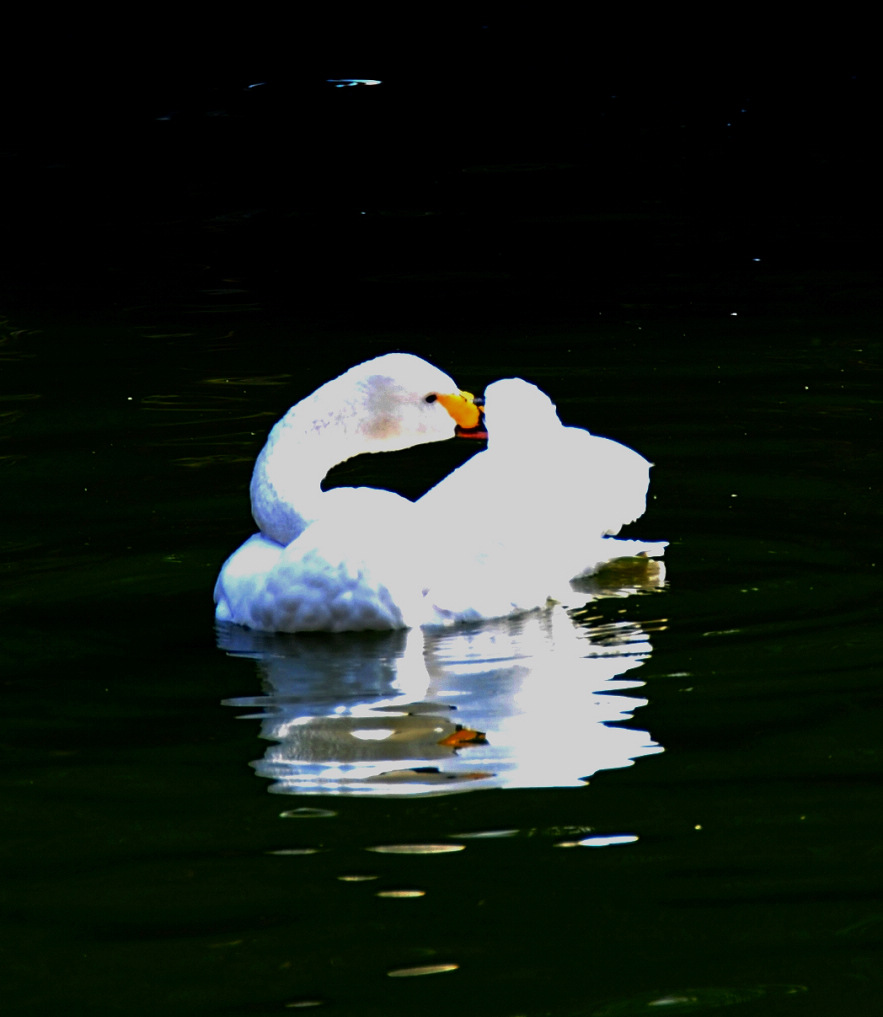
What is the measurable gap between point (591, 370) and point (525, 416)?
4128 millimetres

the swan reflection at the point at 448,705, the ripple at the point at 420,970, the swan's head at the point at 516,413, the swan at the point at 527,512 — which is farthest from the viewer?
the swan's head at the point at 516,413

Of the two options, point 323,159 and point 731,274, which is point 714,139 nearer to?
point 323,159

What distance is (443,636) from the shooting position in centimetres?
650

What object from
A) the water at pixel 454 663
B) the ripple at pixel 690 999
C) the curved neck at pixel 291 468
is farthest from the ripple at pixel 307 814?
the curved neck at pixel 291 468

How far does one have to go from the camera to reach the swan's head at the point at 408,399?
6.77 m

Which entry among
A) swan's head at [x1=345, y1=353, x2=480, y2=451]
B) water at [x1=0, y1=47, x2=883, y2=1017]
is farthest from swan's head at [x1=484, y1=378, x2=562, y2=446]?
water at [x1=0, y1=47, x2=883, y2=1017]

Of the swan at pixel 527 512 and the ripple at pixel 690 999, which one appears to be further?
the swan at pixel 527 512

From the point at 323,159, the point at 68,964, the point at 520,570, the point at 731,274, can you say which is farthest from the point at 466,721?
the point at 323,159

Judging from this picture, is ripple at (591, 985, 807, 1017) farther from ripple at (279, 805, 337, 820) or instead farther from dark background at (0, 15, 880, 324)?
dark background at (0, 15, 880, 324)

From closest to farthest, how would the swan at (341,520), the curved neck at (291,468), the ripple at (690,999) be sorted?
the ripple at (690,999)
the swan at (341,520)
the curved neck at (291,468)

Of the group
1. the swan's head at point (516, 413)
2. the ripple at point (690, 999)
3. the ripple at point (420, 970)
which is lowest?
the ripple at point (690, 999)

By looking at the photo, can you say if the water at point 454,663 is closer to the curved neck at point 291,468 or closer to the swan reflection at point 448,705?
the swan reflection at point 448,705

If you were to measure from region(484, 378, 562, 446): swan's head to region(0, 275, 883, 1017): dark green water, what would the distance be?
0.71 meters

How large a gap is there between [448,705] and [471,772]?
70 centimetres
